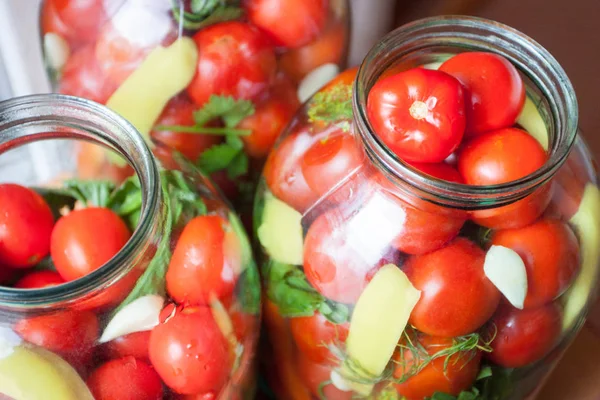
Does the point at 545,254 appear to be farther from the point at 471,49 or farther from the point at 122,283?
the point at 122,283

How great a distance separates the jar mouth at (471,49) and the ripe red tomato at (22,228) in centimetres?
25

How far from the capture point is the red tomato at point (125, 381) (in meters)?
0.38

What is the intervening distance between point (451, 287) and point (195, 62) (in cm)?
26

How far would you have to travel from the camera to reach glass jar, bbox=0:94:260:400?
0.37 metres

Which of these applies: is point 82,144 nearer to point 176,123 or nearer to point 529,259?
point 176,123

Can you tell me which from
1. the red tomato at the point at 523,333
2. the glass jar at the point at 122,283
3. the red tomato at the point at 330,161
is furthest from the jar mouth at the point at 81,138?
the red tomato at the point at 523,333

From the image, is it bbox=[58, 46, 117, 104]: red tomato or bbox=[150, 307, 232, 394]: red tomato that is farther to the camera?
bbox=[58, 46, 117, 104]: red tomato

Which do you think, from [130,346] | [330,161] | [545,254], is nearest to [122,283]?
[130,346]

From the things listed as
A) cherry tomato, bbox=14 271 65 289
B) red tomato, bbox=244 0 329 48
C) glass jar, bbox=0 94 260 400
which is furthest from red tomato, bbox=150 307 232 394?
red tomato, bbox=244 0 329 48

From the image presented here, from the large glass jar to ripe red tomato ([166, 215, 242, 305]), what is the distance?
33mm

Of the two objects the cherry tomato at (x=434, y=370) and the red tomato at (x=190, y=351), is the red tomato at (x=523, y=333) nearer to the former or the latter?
the cherry tomato at (x=434, y=370)

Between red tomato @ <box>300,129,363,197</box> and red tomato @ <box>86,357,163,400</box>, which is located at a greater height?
red tomato @ <box>300,129,363,197</box>

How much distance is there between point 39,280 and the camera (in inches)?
18.3

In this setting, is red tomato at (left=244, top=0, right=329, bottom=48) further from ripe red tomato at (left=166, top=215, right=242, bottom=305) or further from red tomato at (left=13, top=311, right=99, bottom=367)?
red tomato at (left=13, top=311, right=99, bottom=367)
